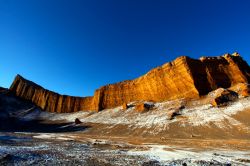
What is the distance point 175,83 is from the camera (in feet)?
307

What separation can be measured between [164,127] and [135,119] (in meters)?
18.0

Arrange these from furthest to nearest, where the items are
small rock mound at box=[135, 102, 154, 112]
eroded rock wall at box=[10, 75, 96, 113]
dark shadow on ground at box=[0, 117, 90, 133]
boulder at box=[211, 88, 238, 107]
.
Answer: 1. eroded rock wall at box=[10, 75, 96, 113]
2. dark shadow on ground at box=[0, 117, 90, 133]
3. small rock mound at box=[135, 102, 154, 112]
4. boulder at box=[211, 88, 238, 107]

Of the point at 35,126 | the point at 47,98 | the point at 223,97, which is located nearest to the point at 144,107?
the point at 223,97

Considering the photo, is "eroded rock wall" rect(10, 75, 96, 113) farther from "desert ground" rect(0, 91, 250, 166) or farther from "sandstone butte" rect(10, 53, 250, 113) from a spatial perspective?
"desert ground" rect(0, 91, 250, 166)

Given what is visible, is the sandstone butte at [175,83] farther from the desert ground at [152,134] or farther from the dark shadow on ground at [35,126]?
the dark shadow on ground at [35,126]

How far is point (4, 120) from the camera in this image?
358 feet

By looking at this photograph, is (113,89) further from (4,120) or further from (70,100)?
(4,120)

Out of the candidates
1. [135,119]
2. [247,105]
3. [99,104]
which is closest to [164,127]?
[135,119]

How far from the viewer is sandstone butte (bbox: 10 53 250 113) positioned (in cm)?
8625

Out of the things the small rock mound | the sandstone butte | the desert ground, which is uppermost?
the sandstone butte

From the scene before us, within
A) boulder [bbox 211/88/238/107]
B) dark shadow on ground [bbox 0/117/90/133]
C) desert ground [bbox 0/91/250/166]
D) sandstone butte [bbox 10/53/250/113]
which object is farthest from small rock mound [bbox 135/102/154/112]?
boulder [bbox 211/88/238/107]

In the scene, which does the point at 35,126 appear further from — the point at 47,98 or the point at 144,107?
the point at 144,107

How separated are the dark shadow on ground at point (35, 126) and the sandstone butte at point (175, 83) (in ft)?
85.8

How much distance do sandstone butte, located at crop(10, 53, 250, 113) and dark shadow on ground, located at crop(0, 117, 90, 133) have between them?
26.1m
